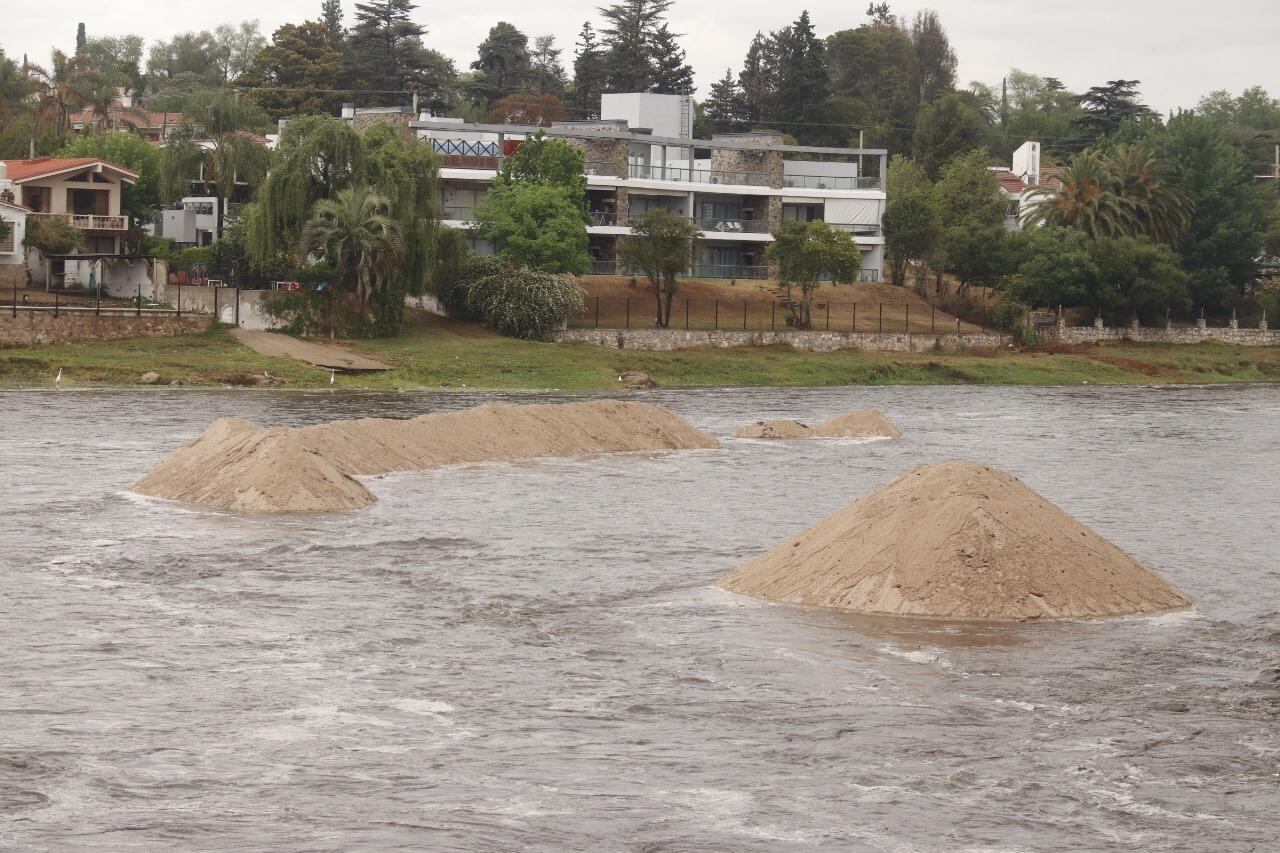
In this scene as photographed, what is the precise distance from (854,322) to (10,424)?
2332 inches

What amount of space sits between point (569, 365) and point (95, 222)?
111 ft

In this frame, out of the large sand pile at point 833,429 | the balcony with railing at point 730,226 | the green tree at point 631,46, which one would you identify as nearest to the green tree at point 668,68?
the green tree at point 631,46

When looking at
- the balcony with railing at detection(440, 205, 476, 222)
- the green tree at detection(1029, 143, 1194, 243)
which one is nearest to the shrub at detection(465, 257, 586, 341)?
the balcony with railing at detection(440, 205, 476, 222)

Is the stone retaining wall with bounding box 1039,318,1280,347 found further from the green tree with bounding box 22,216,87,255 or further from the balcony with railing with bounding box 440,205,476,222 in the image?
the green tree with bounding box 22,216,87,255

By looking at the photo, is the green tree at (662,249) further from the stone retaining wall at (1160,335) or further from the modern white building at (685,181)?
the stone retaining wall at (1160,335)

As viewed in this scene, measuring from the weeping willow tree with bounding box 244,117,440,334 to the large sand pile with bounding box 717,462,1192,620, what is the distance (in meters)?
60.6

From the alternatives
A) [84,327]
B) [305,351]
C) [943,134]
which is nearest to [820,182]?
[943,134]

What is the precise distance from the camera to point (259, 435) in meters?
37.8

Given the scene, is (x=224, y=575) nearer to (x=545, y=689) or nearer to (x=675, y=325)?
(x=545, y=689)

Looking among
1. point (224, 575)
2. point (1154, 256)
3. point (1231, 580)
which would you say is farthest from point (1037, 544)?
point (1154, 256)

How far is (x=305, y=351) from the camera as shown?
7994 centimetres

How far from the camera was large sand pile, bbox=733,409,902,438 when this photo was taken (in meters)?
57.9

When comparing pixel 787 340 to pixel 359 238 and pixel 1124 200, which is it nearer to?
pixel 359 238

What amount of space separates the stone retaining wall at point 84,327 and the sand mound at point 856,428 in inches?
1350
